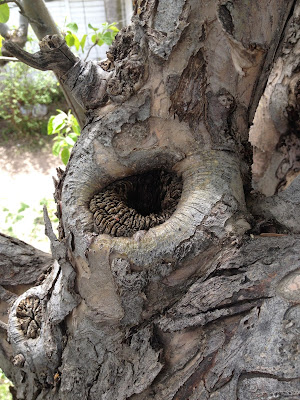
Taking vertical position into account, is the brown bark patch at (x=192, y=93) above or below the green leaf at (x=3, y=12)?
below

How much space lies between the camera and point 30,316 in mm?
1191

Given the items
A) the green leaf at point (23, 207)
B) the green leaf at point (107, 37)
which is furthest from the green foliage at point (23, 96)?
the green leaf at point (107, 37)

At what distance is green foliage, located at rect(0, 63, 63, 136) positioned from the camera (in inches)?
205

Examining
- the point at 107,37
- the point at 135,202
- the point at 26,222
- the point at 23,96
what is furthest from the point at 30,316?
the point at 23,96

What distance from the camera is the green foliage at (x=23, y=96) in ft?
17.1

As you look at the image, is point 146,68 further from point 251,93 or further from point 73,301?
point 73,301

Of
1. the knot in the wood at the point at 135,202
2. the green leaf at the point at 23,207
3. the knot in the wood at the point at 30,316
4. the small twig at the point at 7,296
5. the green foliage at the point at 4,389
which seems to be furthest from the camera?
the green leaf at the point at 23,207

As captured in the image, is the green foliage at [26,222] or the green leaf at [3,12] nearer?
the green leaf at [3,12]

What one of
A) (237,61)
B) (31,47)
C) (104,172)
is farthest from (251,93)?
(31,47)

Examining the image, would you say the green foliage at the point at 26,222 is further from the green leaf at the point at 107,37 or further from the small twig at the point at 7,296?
the small twig at the point at 7,296

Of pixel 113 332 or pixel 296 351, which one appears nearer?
pixel 296 351

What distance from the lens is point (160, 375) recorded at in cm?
91

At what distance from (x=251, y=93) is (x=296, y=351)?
2.54ft

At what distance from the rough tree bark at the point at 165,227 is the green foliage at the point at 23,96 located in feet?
14.7
